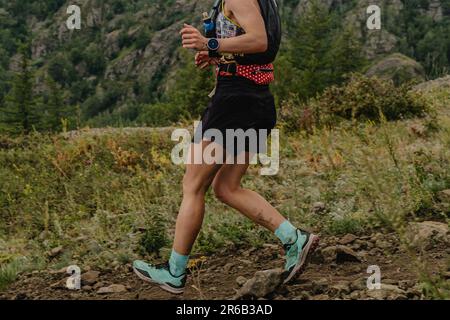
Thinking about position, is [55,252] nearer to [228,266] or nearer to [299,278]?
[228,266]

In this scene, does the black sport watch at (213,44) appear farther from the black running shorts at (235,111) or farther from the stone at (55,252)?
the stone at (55,252)

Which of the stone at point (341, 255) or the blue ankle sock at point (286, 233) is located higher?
the blue ankle sock at point (286, 233)

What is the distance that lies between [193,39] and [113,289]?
6.61ft

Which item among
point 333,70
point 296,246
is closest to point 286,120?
point 296,246

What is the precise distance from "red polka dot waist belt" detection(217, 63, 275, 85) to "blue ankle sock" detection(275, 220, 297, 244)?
1.02 meters

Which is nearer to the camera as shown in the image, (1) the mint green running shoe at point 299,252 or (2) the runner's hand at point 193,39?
(2) the runner's hand at point 193,39

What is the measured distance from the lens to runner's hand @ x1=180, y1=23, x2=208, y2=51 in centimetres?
364

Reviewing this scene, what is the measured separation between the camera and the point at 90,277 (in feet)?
15.6

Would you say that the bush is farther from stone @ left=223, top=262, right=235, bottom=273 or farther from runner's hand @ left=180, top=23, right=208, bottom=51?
runner's hand @ left=180, top=23, right=208, bottom=51

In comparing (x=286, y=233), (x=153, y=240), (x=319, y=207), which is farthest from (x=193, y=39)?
(x=319, y=207)

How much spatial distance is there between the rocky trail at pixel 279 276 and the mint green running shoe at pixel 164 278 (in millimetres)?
79

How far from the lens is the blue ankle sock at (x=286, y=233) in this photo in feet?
13.3

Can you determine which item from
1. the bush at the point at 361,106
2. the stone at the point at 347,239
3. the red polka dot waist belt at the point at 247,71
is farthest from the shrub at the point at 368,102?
the red polka dot waist belt at the point at 247,71
